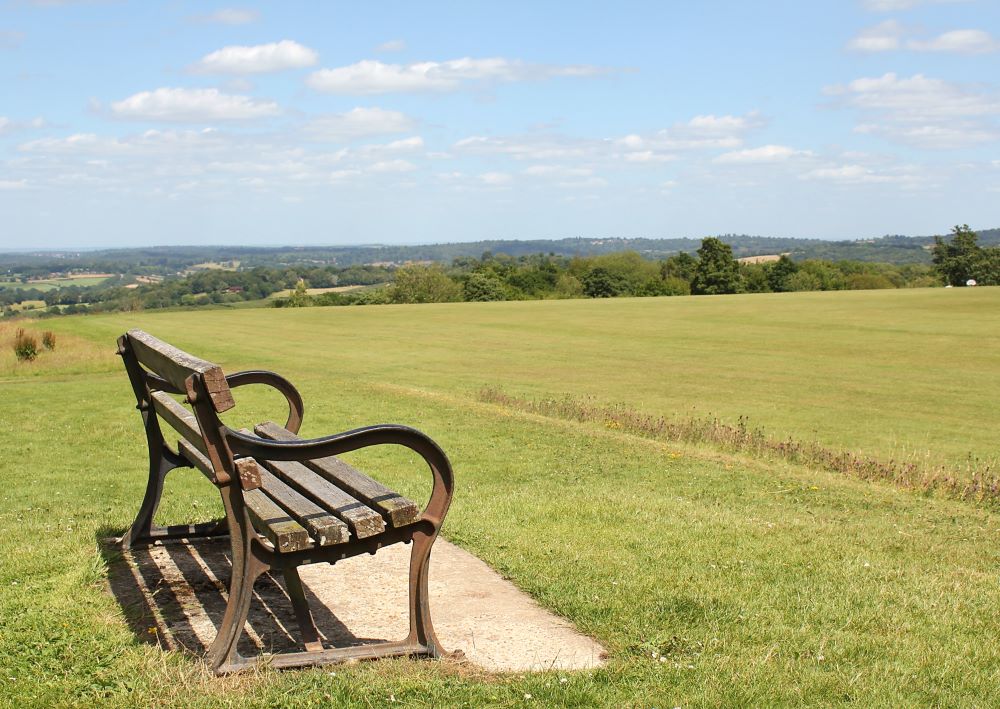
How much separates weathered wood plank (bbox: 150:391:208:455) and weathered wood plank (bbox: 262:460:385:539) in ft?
1.59

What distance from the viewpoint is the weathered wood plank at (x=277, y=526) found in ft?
13.8

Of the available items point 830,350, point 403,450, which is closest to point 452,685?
point 403,450

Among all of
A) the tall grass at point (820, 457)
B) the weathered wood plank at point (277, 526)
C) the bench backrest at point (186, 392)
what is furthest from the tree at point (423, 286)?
the weathered wood plank at point (277, 526)

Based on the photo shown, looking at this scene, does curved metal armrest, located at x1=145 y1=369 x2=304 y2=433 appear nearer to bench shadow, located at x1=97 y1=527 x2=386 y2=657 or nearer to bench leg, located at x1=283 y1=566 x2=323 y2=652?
bench shadow, located at x1=97 y1=527 x2=386 y2=657

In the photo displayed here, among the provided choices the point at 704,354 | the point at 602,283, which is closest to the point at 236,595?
the point at 704,354

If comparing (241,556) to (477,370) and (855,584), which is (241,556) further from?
(477,370)

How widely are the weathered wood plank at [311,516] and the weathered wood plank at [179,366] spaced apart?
63 centimetres

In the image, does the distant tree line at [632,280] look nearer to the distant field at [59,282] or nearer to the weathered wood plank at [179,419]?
the distant field at [59,282]

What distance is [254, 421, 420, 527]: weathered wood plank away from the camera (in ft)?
14.4

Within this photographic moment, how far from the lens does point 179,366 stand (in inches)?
174

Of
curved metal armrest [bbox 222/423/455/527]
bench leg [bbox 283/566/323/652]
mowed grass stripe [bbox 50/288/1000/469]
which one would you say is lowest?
mowed grass stripe [bbox 50/288/1000/469]

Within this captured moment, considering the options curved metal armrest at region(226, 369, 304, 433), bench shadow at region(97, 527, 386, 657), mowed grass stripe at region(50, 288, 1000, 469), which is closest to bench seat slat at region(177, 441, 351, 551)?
bench shadow at region(97, 527, 386, 657)

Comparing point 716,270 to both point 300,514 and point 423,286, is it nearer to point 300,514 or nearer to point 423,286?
point 423,286

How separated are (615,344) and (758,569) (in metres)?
34.1
